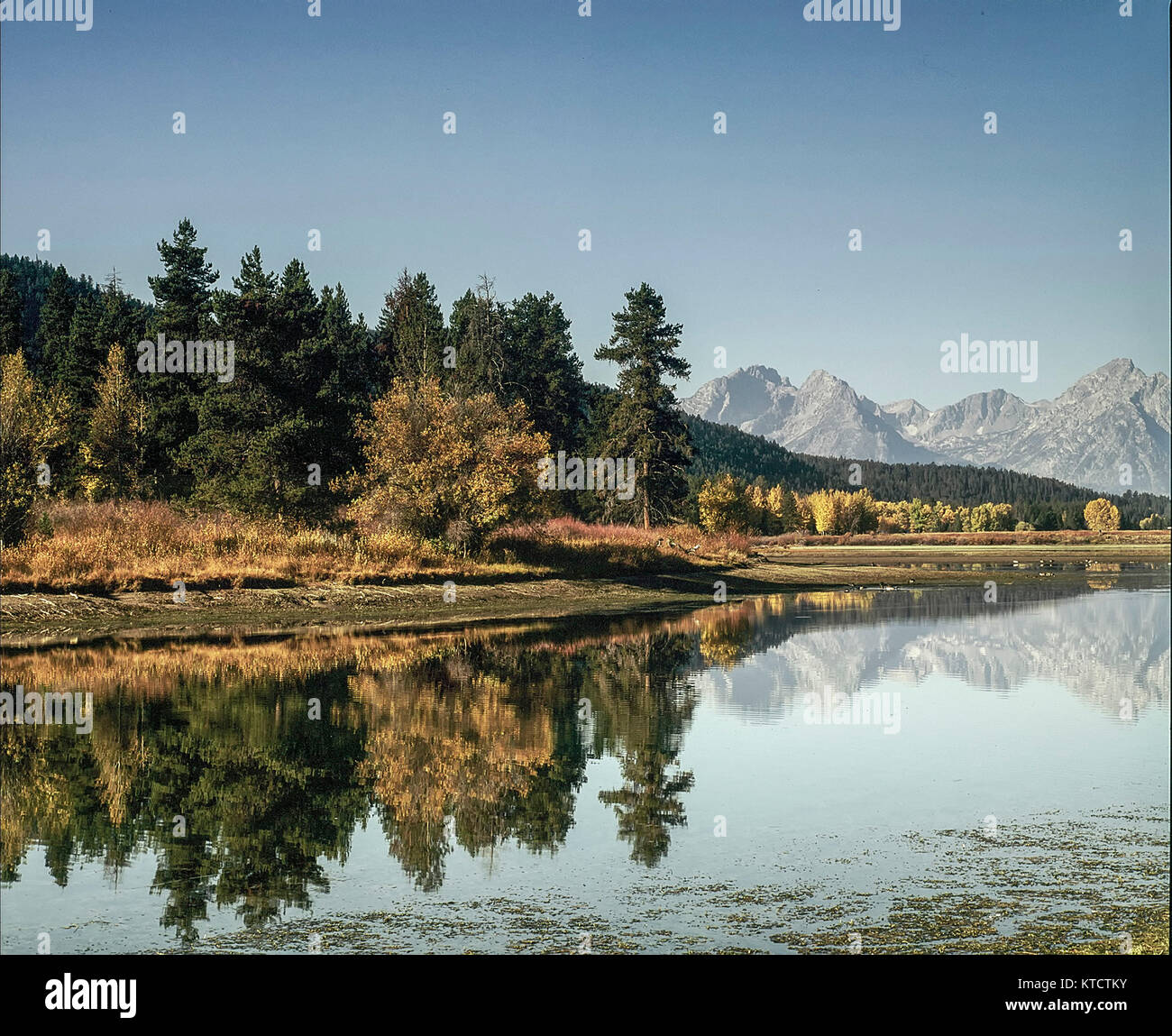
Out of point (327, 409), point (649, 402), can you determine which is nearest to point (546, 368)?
point (649, 402)

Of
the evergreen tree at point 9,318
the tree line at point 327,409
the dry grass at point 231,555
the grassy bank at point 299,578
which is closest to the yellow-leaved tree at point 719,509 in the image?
the tree line at point 327,409

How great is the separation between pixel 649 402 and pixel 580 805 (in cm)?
7584

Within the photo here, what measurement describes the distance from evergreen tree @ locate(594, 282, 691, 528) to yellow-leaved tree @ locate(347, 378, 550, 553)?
36.4 metres

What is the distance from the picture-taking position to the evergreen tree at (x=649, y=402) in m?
87.3

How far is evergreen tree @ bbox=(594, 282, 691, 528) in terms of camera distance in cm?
8731

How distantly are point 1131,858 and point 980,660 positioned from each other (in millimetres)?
16345

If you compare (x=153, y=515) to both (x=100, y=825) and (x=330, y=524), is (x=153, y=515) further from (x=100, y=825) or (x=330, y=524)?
(x=100, y=825)

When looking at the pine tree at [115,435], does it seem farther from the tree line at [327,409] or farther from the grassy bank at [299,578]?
the grassy bank at [299,578]

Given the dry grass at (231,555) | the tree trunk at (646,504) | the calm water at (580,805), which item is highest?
the tree trunk at (646,504)

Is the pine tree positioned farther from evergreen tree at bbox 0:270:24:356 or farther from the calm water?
the calm water

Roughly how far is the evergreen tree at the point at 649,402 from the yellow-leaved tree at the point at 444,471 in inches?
1435

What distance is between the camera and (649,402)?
288ft

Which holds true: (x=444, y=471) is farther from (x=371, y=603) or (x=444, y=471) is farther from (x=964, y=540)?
(x=964, y=540)
